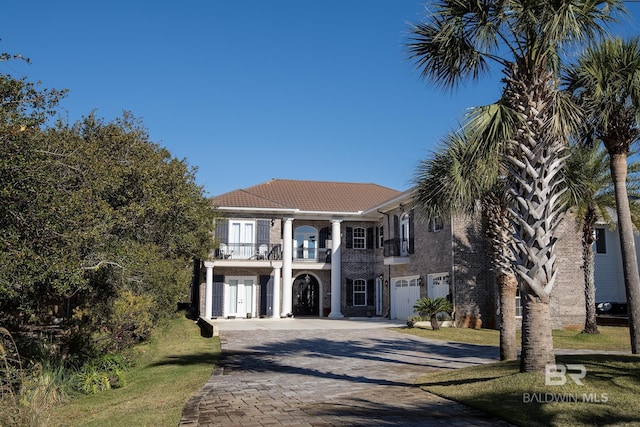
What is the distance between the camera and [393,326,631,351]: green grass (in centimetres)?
1746

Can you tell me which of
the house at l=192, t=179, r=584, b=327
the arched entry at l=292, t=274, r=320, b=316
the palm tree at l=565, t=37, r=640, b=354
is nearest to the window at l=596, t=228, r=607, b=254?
the house at l=192, t=179, r=584, b=327

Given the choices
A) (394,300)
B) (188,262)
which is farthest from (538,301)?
(394,300)

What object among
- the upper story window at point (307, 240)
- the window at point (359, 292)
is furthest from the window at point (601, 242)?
the upper story window at point (307, 240)

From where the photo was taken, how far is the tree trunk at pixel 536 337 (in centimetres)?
927

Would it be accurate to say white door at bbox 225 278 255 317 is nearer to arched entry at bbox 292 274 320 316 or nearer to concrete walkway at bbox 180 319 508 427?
arched entry at bbox 292 274 320 316

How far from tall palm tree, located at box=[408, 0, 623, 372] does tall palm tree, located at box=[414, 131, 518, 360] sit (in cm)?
231

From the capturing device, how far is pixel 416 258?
27500mm

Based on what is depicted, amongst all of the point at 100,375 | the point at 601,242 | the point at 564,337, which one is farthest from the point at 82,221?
the point at 601,242

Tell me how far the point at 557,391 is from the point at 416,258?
19255 mm

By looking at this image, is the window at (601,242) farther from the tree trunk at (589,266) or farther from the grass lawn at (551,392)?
the grass lawn at (551,392)

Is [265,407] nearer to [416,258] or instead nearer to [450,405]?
[450,405]

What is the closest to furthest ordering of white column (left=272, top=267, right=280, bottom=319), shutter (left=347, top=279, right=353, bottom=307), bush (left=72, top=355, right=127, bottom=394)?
1. bush (left=72, top=355, right=127, bottom=394)
2. white column (left=272, top=267, right=280, bottom=319)
3. shutter (left=347, top=279, right=353, bottom=307)

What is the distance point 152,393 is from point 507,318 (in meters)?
8.03

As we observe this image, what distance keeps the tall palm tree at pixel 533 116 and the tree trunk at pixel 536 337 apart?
0.05 ft
